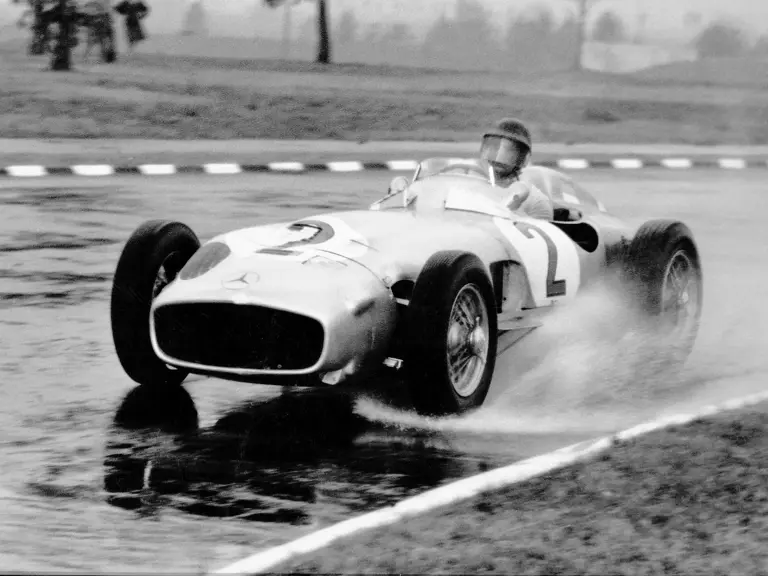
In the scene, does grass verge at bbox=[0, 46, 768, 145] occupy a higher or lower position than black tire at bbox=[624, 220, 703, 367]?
lower

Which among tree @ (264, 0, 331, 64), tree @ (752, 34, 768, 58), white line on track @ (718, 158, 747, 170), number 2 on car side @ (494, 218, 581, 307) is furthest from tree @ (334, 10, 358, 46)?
number 2 on car side @ (494, 218, 581, 307)

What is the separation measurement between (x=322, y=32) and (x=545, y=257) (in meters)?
42.5

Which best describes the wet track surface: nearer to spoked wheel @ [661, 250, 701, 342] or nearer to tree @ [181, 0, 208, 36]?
spoked wheel @ [661, 250, 701, 342]

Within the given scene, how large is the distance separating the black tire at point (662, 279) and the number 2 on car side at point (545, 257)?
19.8 inches

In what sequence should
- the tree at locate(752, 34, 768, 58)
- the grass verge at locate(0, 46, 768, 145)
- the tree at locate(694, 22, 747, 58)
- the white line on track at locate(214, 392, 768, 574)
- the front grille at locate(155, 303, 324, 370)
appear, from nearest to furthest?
1. the white line on track at locate(214, 392, 768, 574)
2. the front grille at locate(155, 303, 324, 370)
3. the grass verge at locate(0, 46, 768, 145)
4. the tree at locate(694, 22, 747, 58)
5. the tree at locate(752, 34, 768, 58)

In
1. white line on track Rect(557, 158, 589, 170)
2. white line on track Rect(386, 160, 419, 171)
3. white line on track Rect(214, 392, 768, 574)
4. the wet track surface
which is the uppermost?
white line on track Rect(214, 392, 768, 574)

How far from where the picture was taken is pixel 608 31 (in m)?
61.1

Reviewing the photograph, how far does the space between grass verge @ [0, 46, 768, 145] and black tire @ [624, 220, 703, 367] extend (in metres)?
20.1

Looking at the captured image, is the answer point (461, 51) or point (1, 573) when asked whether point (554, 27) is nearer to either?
point (461, 51)

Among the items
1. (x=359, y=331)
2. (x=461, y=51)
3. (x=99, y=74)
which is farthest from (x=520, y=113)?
(x=359, y=331)

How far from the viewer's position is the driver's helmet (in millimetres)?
9664

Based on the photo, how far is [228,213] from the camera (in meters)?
17.2

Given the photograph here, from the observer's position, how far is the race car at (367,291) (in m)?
7.32

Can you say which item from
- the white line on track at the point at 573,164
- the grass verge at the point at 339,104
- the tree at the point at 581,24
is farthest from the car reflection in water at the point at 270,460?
the tree at the point at 581,24
